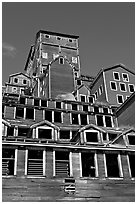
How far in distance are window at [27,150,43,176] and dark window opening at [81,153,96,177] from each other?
Answer: 3.86 meters

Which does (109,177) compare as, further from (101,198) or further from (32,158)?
(32,158)

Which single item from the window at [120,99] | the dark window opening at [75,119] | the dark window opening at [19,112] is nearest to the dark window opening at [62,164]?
the dark window opening at [19,112]

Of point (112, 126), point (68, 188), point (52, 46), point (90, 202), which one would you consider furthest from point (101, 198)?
point (52, 46)

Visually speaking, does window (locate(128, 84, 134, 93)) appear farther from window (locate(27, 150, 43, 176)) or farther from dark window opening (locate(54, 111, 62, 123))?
window (locate(27, 150, 43, 176))

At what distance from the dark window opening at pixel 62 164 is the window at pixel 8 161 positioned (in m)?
3.70

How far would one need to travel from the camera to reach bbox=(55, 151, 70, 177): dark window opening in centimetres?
2031

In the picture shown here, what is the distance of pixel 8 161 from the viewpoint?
19922 millimetres

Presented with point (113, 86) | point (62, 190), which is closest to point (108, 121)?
point (113, 86)

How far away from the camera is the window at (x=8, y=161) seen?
19.5 meters

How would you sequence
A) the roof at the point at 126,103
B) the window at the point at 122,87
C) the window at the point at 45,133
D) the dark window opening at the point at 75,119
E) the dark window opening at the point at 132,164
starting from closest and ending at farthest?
the dark window opening at the point at 132,164, the window at the point at 45,133, the roof at the point at 126,103, the dark window opening at the point at 75,119, the window at the point at 122,87

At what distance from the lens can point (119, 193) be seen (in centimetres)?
2055

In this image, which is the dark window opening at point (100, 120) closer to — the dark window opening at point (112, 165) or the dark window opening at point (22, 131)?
the dark window opening at point (22, 131)

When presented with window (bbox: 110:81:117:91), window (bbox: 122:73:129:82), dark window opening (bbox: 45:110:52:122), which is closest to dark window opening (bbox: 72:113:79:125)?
dark window opening (bbox: 45:110:52:122)

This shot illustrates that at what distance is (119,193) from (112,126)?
16.5 m
